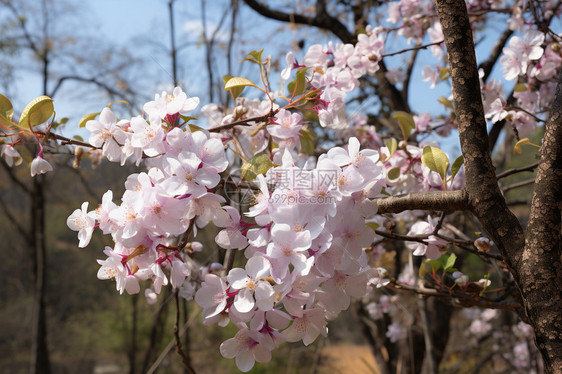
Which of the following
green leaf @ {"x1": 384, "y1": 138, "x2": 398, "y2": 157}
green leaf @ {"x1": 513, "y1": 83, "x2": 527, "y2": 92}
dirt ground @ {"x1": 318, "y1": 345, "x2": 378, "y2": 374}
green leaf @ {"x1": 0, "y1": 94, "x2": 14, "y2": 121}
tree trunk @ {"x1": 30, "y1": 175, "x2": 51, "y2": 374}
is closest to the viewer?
green leaf @ {"x1": 0, "y1": 94, "x2": 14, "y2": 121}

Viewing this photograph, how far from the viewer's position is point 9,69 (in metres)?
3.09

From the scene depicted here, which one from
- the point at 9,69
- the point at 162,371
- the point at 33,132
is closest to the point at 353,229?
the point at 33,132

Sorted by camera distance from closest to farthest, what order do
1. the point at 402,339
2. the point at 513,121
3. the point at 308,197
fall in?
the point at 308,197, the point at 513,121, the point at 402,339

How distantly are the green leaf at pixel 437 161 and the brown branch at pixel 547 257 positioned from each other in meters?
0.12

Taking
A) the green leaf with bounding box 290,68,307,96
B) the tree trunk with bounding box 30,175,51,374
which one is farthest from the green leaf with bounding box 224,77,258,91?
the tree trunk with bounding box 30,175,51,374

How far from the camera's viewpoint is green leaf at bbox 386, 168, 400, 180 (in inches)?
30.3

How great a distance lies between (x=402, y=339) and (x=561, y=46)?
1.34 m

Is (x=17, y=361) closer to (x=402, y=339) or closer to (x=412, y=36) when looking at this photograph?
(x=402, y=339)

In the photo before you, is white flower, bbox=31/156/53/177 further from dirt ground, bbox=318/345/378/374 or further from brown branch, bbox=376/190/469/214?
dirt ground, bbox=318/345/378/374

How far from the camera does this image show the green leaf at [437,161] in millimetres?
595

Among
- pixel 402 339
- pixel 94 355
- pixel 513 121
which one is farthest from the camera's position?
pixel 94 355

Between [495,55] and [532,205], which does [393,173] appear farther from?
[495,55]

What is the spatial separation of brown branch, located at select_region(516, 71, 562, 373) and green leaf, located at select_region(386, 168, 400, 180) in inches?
11.3

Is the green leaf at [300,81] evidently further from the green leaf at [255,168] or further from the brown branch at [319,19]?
the brown branch at [319,19]
